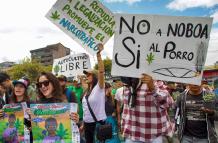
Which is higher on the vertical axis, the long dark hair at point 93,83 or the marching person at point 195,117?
the long dark hair at point 93,83

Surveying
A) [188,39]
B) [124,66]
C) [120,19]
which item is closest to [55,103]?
[124,66]

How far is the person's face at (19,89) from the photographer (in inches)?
228

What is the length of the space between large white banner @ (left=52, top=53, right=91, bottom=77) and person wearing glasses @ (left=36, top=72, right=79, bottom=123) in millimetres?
5447

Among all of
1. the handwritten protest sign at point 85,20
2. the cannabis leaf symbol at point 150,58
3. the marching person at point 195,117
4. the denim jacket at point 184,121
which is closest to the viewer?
the cannabis leaf symbol at point 150,58

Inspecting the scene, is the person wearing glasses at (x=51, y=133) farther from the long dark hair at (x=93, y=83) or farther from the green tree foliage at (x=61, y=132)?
the long dark hair at (x=93, y=83)

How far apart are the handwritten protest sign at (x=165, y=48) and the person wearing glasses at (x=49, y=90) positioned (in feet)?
2.34

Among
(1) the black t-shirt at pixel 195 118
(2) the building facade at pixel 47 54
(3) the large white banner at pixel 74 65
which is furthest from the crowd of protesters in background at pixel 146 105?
(2) the building facade at pixel 47 54

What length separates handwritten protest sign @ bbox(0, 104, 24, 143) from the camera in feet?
18.1

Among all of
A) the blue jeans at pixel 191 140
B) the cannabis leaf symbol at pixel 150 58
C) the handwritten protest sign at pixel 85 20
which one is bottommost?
the blue jeans at pixel 191 140

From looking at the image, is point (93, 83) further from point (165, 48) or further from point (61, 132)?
point (61, 132)

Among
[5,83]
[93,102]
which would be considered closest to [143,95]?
[93,102]

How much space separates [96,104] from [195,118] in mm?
1920

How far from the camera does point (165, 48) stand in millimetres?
5230

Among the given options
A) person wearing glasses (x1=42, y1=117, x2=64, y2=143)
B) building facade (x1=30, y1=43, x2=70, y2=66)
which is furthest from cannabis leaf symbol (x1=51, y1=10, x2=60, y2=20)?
building facade (x1=30, y1=43, x2=70, y2=66)
